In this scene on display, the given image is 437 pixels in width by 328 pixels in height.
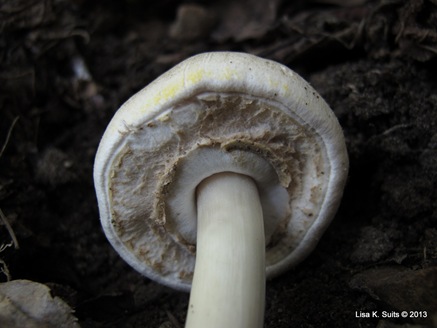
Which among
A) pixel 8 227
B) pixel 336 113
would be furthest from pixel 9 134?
pixel 336 113

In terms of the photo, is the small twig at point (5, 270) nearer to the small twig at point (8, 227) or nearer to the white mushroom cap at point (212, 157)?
the small twig at point (8, 227)

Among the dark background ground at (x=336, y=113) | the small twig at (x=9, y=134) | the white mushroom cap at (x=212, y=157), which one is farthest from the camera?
the small twig at (x=9, y=134)

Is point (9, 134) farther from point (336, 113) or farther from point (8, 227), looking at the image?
point (336, 113)

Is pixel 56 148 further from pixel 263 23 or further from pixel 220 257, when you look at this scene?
pixel 263 23

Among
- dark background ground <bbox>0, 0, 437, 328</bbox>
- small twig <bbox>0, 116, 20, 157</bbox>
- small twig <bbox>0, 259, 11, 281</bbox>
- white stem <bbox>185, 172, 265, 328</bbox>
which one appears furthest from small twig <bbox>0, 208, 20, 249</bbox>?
white stem <bbox>185, 172, 265, 328</bbox>

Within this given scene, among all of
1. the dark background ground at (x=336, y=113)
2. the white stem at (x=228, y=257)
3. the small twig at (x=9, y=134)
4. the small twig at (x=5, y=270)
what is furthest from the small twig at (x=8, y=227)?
the white stem at (x=228, y=257)
